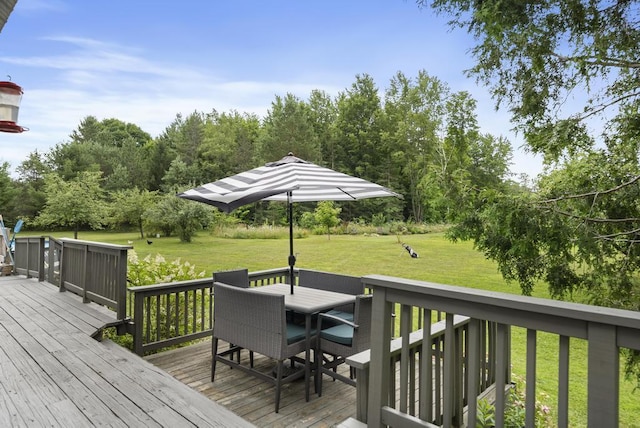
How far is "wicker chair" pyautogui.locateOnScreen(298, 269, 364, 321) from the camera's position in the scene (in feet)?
12.6

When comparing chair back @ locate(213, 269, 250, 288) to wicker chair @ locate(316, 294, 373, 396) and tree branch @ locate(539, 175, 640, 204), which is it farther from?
tree branch @ locate(539, 175, 640, 204)

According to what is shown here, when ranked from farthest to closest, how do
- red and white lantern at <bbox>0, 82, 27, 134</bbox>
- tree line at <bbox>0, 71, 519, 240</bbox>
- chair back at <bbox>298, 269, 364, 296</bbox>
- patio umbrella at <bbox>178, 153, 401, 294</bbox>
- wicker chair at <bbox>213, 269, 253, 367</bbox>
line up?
tree line at <bbox>0, 71, 519, 240</bbox> → chair back at <bbox>298, 269, 364, 296</bbox> → wicker chair at <bbox>213, 269, 253, 367</bbox> → patio umbrella at <bbox>178, 153, 401, 294</bbox> → red and white lantern at <bbox>0, 82, 27, 134</bbox>

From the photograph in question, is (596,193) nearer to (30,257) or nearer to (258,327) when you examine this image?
(258,327)

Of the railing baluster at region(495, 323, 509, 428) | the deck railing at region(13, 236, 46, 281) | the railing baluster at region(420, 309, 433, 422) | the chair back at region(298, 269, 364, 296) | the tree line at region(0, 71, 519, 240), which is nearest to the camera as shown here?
the railing baluster at region(495, 323, 509, 428)

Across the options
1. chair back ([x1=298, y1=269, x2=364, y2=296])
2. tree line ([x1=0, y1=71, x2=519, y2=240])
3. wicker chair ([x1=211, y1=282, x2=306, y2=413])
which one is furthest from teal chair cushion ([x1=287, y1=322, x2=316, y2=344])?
tree line ([x1=0, y1=71, x2=519, y2=240])

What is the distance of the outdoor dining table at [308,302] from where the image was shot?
3109 millimetres

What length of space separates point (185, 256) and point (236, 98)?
19.2m

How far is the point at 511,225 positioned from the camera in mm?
3250

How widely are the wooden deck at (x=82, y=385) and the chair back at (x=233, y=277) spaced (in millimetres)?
999

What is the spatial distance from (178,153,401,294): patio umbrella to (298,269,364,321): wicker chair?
1.12 ft

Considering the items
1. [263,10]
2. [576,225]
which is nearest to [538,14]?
[576,225]

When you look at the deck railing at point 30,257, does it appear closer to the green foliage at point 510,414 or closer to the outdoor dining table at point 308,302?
the outdoor dining table at point 308,302

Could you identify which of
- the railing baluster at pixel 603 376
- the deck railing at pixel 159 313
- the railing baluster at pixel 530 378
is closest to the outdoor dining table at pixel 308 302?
the deck railing at pixel 159 313

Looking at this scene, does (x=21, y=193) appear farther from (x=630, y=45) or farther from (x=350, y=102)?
(x=630, y=45)
